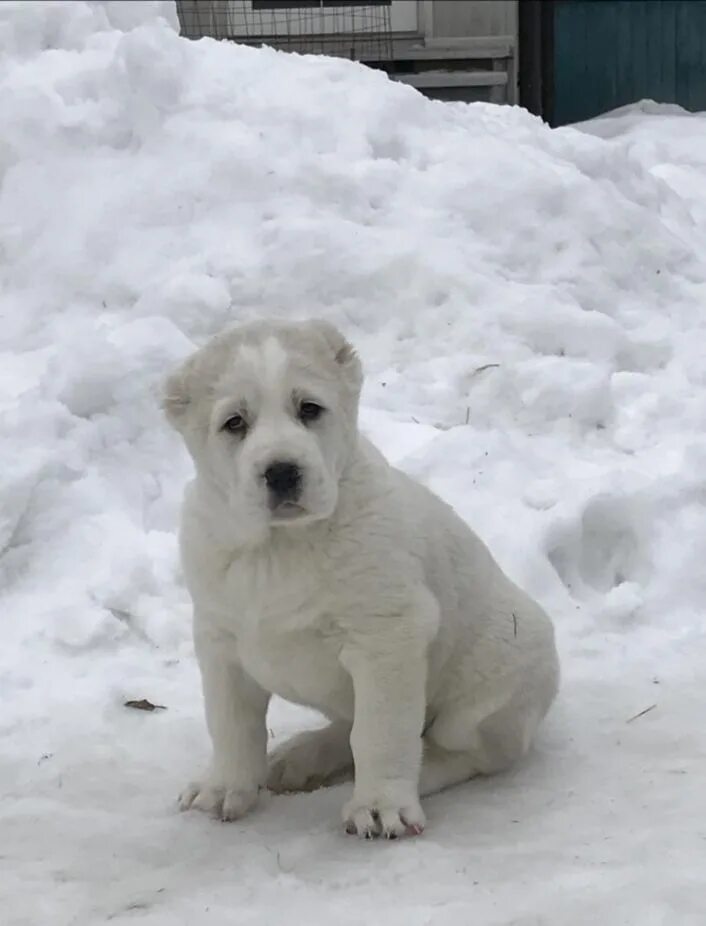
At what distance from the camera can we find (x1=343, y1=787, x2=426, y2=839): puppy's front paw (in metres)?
3.16

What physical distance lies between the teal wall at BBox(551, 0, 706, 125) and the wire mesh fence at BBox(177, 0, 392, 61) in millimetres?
1889

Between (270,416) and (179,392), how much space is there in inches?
13.3

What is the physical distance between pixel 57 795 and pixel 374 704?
104 centimetres

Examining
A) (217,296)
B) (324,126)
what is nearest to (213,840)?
(217,296)

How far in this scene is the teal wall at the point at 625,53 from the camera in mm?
12055

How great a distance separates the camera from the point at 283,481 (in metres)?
3.07

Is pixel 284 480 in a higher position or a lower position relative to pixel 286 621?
higher

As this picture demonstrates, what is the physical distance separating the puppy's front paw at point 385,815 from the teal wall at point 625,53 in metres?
9.98

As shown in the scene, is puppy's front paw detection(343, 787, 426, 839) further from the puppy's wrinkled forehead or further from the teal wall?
the teal wall

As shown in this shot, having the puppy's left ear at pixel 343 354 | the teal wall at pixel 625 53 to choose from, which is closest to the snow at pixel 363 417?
the puppy's left ear at pixel 343 354

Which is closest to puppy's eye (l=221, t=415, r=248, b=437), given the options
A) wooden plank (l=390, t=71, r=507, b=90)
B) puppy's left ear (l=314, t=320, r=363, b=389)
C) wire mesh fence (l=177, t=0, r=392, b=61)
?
puppy's left ear (l=314, t=320, r=363, b=389)

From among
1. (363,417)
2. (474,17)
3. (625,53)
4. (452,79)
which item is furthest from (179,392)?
(625,53)

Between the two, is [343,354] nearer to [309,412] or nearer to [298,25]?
[309,412]

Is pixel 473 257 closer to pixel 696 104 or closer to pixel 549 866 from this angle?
pixel 549 866
